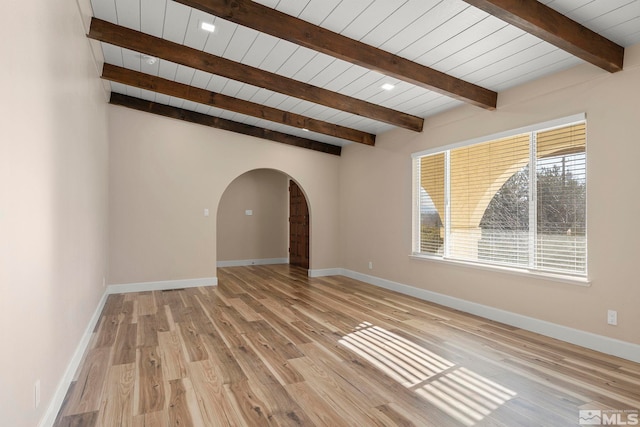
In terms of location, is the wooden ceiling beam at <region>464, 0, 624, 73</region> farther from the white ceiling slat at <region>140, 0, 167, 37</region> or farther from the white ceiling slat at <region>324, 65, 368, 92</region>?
the white ceiling slat at <region>140, 0, 167, 37</region>

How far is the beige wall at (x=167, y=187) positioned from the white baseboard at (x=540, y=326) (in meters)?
3.40

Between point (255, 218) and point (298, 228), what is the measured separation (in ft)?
3.74

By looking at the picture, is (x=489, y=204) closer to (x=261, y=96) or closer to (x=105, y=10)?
(x=261, y=96)

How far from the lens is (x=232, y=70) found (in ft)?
12.7

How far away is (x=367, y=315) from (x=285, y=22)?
325 cm

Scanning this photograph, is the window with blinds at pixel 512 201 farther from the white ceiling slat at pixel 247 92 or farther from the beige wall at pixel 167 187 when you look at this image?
the beige wall at pixel 167 187

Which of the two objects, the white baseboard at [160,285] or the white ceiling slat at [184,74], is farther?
the white baseboard at [160,285]

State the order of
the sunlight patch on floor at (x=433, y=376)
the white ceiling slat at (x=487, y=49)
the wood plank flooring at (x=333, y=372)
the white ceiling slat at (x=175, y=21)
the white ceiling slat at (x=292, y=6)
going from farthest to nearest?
1. the white ceiling slat at (x=175, y=21)
2. the white ceiling slat at (x=487, y=49)
3. the white ceiling slat at (x=292, y=6)
4. the sunlight patch on floor at (x=433, y=376)
5. the wood plank flooring at (x=333, y=372)

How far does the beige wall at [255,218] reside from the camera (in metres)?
8.33

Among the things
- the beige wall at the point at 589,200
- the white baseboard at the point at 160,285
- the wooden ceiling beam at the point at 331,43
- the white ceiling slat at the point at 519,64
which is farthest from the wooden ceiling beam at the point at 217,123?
the white ceiling slat at the point at 519,64

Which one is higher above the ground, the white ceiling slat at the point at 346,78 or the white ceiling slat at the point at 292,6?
the white ceiling slat at the point at 292,6

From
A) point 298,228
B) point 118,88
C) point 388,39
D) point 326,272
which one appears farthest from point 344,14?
point 298,228

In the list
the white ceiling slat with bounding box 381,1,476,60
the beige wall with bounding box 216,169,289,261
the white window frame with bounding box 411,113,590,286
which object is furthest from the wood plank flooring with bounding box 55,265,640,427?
the beige wall with bounding box 216,169,289,261

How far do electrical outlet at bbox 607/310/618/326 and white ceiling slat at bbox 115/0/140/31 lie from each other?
4787 mm
